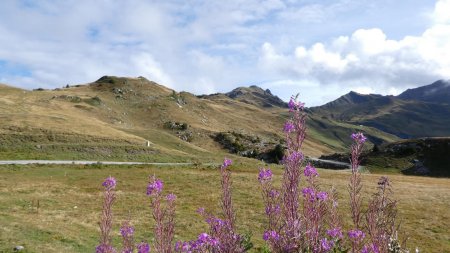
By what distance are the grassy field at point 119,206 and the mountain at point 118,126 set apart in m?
10.4

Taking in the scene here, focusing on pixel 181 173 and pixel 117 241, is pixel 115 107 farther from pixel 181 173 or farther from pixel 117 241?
pixel 117 241

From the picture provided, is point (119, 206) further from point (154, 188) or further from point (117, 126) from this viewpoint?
point (117, 126)

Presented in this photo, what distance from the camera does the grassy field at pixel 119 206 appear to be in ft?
68.2

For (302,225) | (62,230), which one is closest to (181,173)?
(62,230)

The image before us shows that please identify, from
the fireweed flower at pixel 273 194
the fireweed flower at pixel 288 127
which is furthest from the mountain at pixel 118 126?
the fireweed flower at pixel 288 127

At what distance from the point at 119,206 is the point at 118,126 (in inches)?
3075

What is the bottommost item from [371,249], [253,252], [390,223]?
[253,252]

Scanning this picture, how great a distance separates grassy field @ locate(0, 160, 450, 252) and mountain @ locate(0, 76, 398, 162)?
10.4 meters

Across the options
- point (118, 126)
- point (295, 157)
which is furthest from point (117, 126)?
point (295, 157)

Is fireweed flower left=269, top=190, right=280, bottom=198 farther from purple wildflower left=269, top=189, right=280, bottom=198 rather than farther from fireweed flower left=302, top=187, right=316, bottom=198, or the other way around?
fireweed flower left=302, top=187, right=316, bottom=198

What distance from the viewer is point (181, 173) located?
49.1m

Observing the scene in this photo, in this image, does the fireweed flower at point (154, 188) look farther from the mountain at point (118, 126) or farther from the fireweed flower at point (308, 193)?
the mountain at point (118, 126)

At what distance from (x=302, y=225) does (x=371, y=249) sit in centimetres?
103

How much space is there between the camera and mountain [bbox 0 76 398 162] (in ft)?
212
